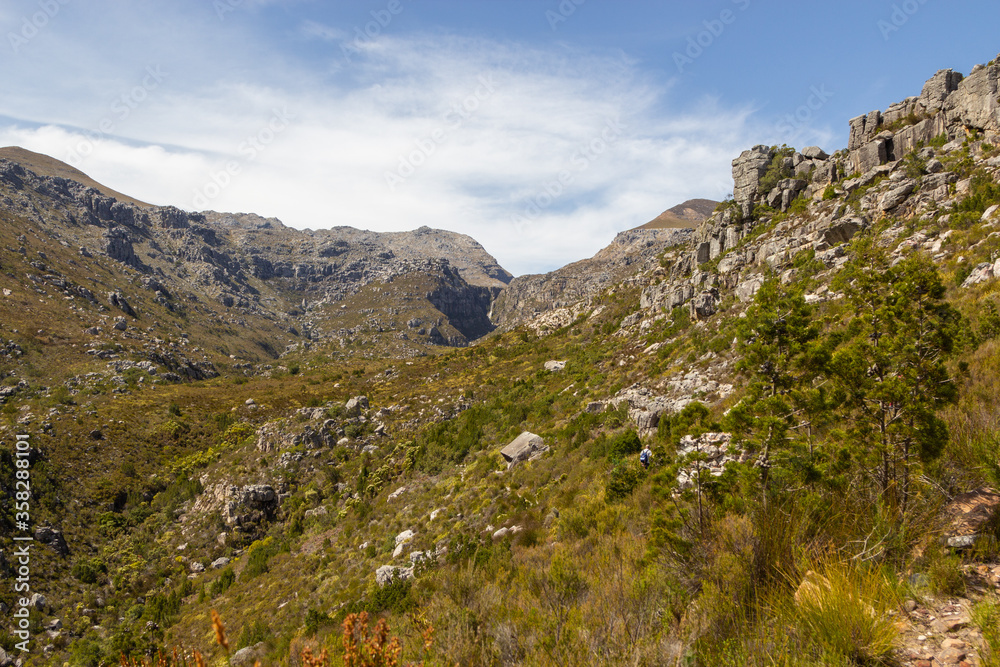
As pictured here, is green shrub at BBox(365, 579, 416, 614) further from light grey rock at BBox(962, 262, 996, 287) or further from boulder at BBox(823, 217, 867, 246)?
boulder at BBox(823, 217, 867, 246)

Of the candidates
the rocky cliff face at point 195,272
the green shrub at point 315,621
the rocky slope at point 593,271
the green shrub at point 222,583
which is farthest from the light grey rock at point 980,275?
the rocky cliff face at point 195,272

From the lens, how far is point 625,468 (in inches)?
416

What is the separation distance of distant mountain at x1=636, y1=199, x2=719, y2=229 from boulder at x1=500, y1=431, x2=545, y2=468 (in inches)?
6721

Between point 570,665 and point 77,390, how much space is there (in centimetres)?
4791

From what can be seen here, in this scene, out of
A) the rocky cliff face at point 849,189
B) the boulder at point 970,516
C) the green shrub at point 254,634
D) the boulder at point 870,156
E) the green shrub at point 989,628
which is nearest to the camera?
the green shrub at point 989,628

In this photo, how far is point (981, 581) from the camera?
3.17 meters

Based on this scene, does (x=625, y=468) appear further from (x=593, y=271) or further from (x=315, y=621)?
(x=593, y=271)

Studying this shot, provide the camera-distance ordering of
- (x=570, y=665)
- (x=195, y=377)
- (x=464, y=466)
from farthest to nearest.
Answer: (x=195, y=377)
(x=464, y=466)
(x=570, y=665)

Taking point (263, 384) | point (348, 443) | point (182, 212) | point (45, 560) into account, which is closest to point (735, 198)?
point (348, 443)

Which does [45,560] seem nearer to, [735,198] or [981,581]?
[981,581]

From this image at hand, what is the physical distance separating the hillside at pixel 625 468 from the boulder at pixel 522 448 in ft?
0.39

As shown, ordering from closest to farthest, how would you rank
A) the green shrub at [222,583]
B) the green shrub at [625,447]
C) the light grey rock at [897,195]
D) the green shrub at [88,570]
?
1. the green shrub at [625,447]
2. the green shrub at [222,583]
3. the green shrub at [88,570]
4. the light grey rock at [897,195]

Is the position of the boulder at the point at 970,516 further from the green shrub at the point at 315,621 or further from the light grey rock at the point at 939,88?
the light grey rock at the point at 939,88

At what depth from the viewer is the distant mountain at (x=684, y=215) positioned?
6757 inches
